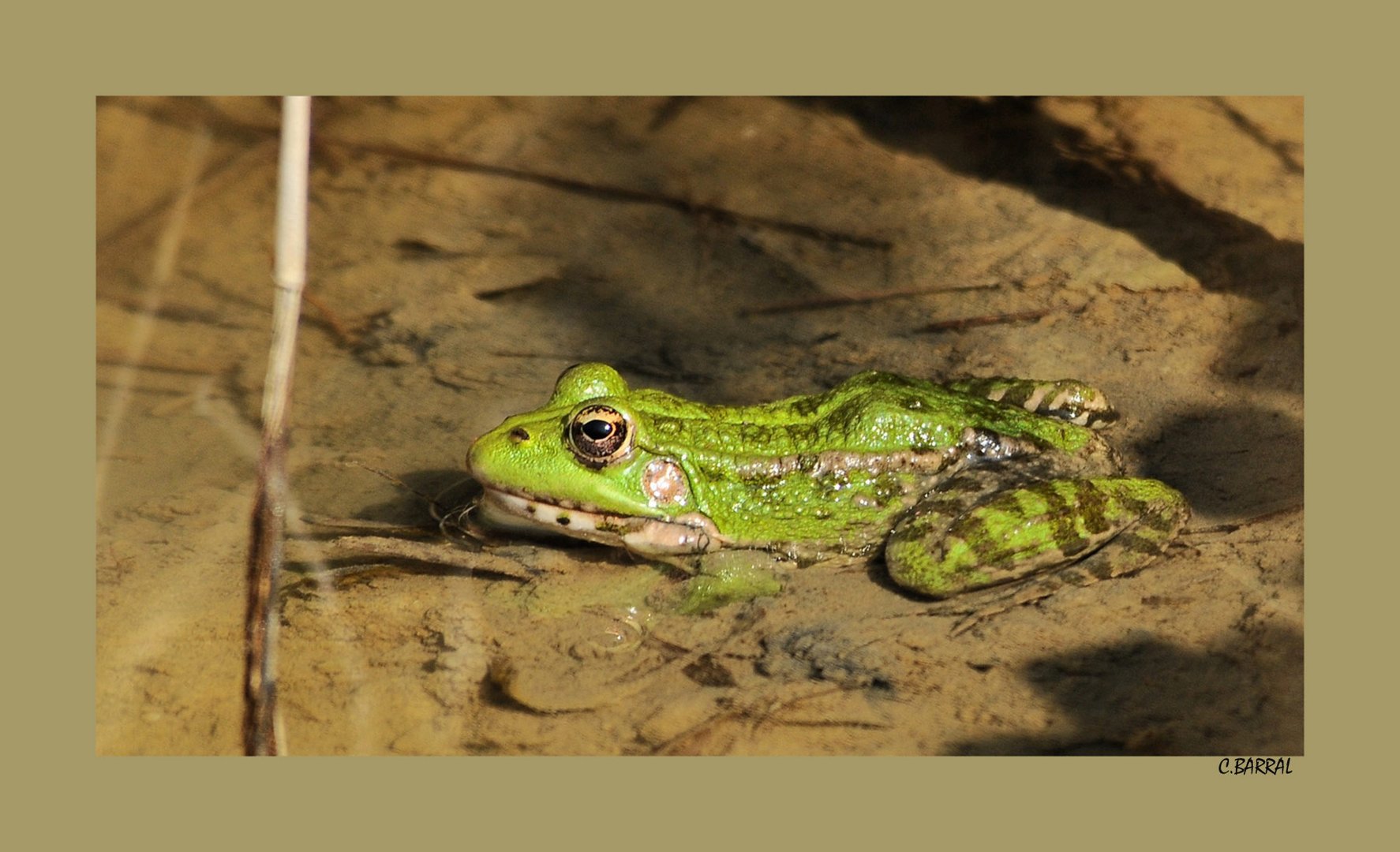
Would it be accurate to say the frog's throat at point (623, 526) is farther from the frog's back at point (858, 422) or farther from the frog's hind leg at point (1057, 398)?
the frog's hind leg at point (1057, 398)

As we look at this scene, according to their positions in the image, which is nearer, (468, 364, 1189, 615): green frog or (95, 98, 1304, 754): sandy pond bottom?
(95, 98, 1304, 754): sandy pond bottom

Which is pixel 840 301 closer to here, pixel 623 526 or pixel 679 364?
pixel 679 364

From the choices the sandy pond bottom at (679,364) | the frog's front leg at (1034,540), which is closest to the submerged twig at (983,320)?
the sandy pond bottom at (679,364)

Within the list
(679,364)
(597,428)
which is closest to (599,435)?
(597,428)

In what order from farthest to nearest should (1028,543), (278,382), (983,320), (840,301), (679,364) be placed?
Answer: (840,301), (679,364), (983,320), (1028,543), (278,382)

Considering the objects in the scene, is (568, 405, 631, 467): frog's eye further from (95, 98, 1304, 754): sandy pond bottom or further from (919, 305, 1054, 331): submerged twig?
(919, 305, 1054, 331): submerged twig

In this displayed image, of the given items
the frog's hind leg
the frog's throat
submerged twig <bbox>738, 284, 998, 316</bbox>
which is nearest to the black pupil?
the frog's throat

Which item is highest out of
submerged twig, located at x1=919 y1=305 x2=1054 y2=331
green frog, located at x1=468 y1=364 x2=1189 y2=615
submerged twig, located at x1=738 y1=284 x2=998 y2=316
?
submerged twig, located at x1=738 y1=284 x2=998 y2=316

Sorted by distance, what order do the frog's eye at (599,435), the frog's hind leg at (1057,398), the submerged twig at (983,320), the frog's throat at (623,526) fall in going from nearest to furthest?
the frog's eye at (599,435), the frog's throat at (623,526), the frog's hind leg at (1057,398), the submerged twig at (983,320)

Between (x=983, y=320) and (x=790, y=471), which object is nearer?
(x=790, y=471)
